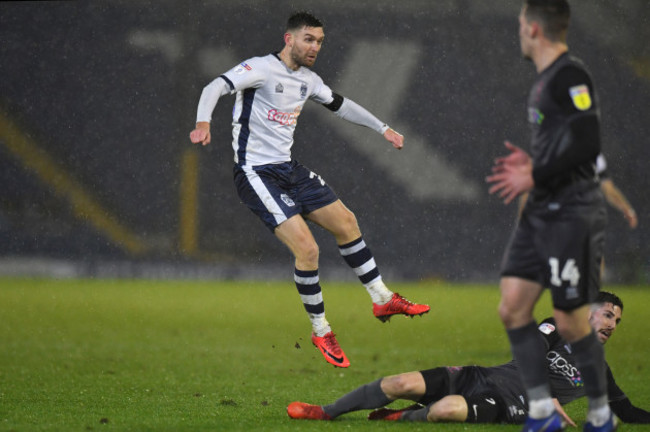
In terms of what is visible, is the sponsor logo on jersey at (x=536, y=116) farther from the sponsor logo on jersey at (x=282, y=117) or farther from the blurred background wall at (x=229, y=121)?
the blurred background wall at (x=229, y=121)

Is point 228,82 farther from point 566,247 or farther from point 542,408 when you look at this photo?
point 542,408

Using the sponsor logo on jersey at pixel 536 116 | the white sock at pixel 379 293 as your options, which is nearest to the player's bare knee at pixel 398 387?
the white sock at pixel 379 293

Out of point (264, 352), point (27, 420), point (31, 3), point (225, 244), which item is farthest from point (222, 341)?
point (31, 3)

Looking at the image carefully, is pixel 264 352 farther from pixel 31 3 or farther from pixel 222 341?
pixel 31 3

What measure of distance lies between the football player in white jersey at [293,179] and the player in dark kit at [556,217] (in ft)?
5.84

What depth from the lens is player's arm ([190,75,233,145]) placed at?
5168 mm

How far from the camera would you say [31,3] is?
20203mm

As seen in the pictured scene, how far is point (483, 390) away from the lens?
520cm

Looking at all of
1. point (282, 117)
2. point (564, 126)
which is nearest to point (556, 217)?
point (564, 126)

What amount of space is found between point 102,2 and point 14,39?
207cm

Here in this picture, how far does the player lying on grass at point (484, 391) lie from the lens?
199 inches

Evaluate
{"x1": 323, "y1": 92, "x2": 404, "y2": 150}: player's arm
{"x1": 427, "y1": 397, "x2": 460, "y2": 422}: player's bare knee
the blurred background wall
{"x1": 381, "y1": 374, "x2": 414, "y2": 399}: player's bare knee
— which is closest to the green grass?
{"x1": 427, "y1": 397, "x2": 460, "y2": 422}: player's bare knee

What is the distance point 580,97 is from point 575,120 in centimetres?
9

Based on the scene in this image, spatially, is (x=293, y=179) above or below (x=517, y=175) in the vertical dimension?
below
